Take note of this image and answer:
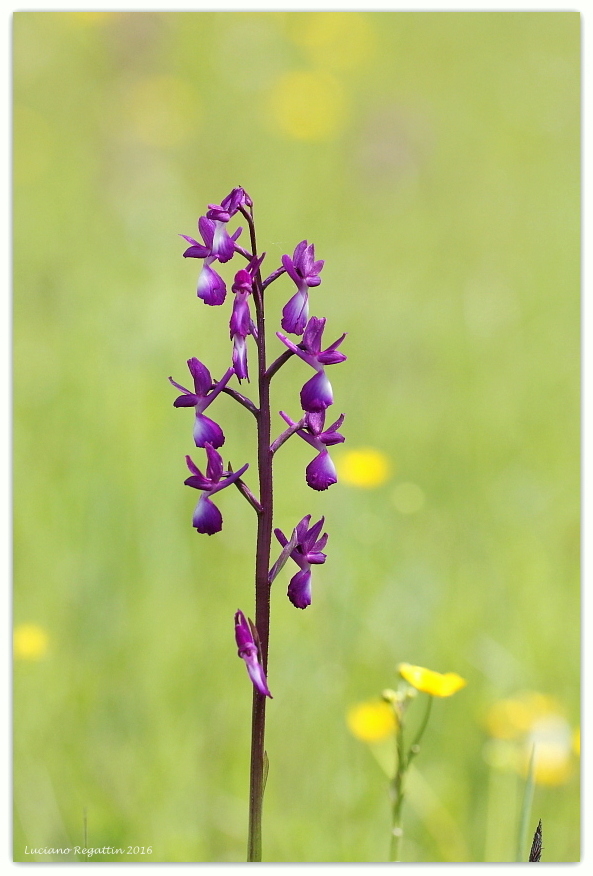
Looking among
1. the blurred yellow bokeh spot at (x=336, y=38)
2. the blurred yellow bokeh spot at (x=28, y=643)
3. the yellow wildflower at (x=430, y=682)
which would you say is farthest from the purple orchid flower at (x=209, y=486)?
the blurred yellow bokeh spot at (x=336, y=38)

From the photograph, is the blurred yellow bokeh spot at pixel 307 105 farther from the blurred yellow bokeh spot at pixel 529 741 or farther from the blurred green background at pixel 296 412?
the blurred yellow bokeh spot at pixel 529 741

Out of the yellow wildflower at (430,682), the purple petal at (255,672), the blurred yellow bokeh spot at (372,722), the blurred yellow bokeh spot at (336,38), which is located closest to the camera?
the purple petal at (255,672)

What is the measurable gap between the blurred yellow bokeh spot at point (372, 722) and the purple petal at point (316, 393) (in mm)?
825

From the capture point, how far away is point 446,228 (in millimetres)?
3088

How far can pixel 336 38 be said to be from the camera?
7.74ft

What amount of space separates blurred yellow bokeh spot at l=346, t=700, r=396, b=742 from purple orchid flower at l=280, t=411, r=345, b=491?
756 millimetres

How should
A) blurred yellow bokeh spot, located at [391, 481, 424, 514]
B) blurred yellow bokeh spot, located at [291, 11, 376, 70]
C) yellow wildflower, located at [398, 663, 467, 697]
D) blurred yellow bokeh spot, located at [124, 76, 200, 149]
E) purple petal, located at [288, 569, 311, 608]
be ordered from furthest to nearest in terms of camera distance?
1. blurred yellow bokeh spot, located at [124, 76, 200, 149]
2. blurred yellow bokeh spot, located at [391, 481, 424, 514]
3. blurred yellow bokeh spot, located at [291, 11, 376, 70]
4. yellow wildflower, located at [398, 663, 467, 697]
5. purple petal, located at [288, 569, 311, 608]

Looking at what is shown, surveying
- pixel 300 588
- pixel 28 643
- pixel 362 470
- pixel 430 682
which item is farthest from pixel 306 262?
pixel 362 470

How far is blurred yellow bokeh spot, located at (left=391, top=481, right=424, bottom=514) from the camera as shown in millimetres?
2359

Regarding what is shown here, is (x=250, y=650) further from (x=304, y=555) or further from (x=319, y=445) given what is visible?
(x=319, y=445)

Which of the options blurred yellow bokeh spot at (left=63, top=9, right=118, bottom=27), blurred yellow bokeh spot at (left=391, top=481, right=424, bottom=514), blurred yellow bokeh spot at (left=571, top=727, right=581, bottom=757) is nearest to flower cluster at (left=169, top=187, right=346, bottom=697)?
blurred yellow bokeh spot at (left=571, top=727, right=581, bottom=757)

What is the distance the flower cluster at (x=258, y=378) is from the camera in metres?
0.93

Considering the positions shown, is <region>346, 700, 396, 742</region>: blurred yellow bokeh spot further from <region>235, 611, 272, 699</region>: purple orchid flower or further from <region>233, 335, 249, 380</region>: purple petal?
<region>233, 335, 249, 380</region>: purple petal
